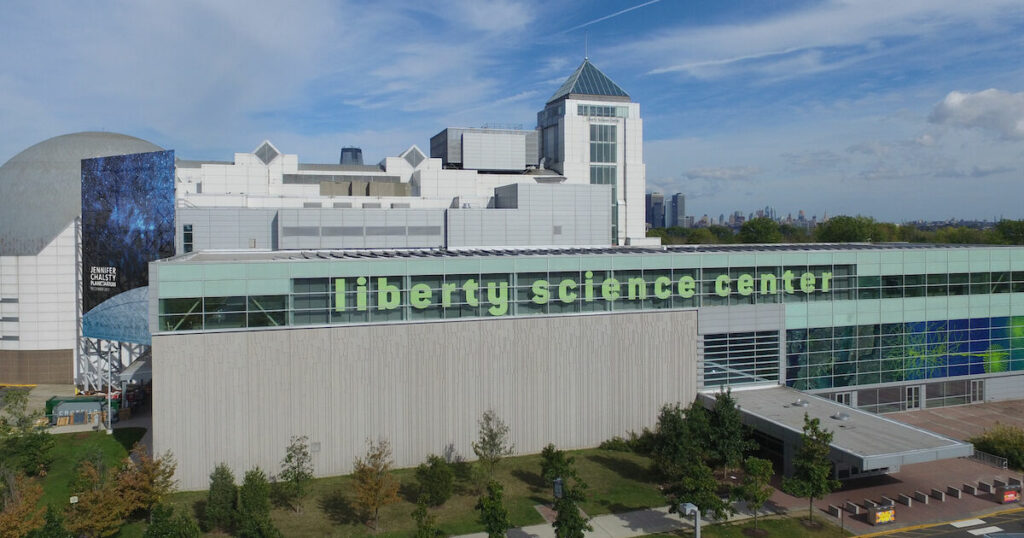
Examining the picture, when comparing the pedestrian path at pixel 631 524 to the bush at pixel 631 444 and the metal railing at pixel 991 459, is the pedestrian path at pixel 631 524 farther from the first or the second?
the metal railing at pixel 991 459

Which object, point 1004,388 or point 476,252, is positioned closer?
point 476,252

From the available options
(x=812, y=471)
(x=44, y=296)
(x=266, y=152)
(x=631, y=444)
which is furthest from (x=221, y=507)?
(x=266, y=152)

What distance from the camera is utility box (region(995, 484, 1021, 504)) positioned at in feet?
118

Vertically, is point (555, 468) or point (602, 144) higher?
point (602, 144)

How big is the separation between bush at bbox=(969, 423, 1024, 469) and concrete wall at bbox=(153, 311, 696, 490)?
17805 mm

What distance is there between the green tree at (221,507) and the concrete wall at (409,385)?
14.8 ft

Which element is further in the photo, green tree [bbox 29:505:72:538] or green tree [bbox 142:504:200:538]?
green tree [bbox 142:504:200:538]

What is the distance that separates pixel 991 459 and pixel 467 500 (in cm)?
3138

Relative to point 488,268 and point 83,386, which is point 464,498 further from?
point 83,386

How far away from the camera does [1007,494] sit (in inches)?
1417

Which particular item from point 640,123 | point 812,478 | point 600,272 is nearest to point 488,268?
point 600,272

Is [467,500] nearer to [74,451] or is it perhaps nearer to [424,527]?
[424,527]

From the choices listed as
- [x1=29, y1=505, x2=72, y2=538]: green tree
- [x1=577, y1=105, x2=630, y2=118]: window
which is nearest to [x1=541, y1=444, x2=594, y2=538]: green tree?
[x1=29, y1=505, x2=72, y2=538]: green tree

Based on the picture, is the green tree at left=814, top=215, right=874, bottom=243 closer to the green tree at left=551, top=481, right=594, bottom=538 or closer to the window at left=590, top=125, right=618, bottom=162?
the window at left=590, top=125, right=618, bottom=162
